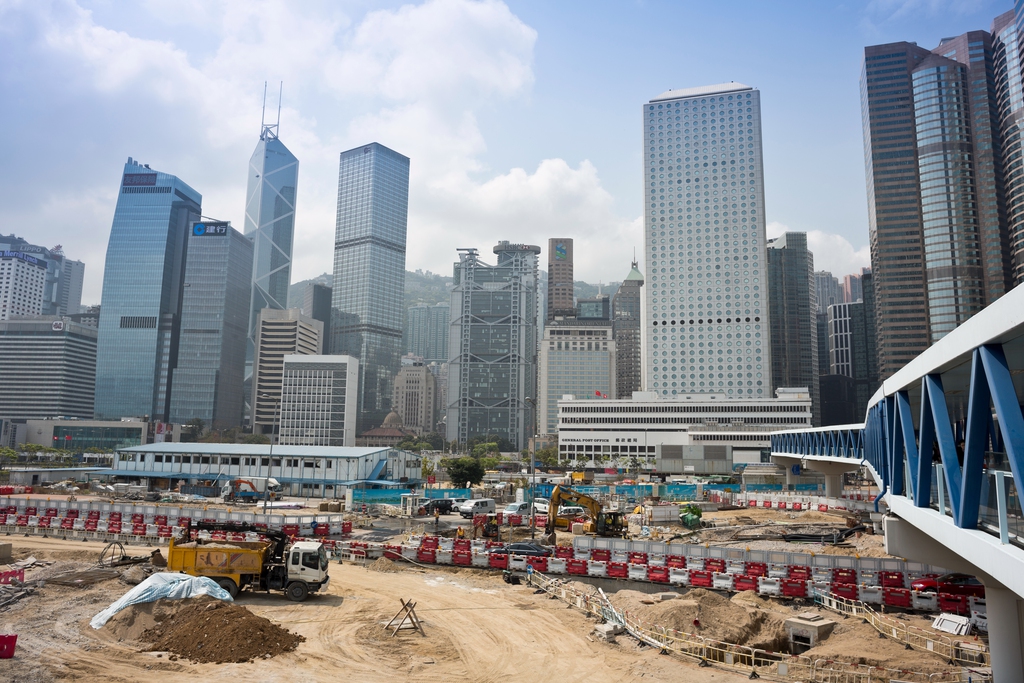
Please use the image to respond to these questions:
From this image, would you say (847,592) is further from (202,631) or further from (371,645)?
(202,631)

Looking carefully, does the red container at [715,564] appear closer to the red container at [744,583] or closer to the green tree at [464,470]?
the red container at [744,583]

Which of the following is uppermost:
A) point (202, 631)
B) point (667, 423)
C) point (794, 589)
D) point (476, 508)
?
point (667, 423)

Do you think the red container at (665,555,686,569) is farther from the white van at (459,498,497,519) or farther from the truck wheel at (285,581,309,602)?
the white van at (459,498,497,519)

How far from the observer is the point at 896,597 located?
27.8 meters

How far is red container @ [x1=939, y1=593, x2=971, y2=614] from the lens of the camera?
26.8 m

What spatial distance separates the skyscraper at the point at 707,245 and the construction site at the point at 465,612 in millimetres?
120388

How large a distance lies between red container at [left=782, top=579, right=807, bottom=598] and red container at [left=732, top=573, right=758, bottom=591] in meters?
1.27

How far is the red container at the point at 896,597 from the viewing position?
27656 mm

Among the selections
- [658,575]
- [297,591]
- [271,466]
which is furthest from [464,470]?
[297,591]

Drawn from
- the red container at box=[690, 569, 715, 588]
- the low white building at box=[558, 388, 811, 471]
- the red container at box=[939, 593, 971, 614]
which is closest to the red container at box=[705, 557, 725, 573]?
the red container at box=[690, 569, 715, 588]

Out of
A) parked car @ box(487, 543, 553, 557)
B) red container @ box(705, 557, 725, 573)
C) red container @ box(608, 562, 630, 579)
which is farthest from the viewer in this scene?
parked car @ box(487, 543, 553, 557)

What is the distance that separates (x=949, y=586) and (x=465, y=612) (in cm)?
2155

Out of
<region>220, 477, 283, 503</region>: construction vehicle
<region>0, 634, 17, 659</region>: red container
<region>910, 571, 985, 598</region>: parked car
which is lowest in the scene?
<region>220, 477, 283, 503</region>: construction vehicle

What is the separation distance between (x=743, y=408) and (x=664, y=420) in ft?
57.0
